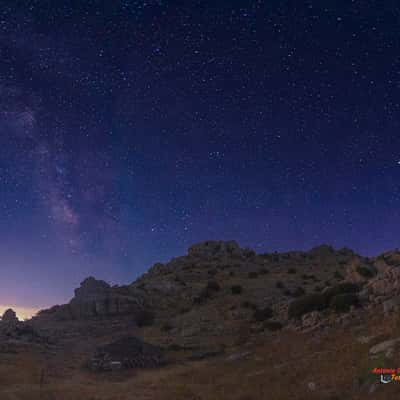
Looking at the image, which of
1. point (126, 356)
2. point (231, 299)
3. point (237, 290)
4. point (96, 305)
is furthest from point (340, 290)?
point (96, 305)

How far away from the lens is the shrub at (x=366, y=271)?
39.1 meters

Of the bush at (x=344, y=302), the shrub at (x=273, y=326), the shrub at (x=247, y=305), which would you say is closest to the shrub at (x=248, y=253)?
the shrub at (x=247, y=305)

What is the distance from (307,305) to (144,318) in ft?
76.7

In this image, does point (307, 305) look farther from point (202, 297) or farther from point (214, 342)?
point (202, 297)

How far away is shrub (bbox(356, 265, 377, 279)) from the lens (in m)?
39.1

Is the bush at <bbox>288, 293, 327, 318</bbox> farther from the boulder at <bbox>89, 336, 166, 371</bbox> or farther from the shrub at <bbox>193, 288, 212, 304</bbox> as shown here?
the shrub at <bbox>193, 288, 212, 304</bbox>

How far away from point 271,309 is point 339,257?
54.7 meters

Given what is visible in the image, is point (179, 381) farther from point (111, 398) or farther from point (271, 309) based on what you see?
point (271, 309)

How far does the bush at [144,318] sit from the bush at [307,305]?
68.0 feet

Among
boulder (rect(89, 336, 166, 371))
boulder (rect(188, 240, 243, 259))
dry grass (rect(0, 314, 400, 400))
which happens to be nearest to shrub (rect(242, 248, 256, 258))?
boulder (rect(188, 240, 243, 259))

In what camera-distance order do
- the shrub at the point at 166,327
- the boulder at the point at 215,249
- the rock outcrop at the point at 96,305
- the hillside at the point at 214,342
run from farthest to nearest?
the boulder at the point at 215,249 → the rock outcrop at the point at 96,305 → the shrub at the point at 166,327 → the hillside at the point at 214,342

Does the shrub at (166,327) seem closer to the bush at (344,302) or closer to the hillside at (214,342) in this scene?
the hillside at (214,342)

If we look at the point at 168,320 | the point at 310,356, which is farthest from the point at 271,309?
the point at 310,356

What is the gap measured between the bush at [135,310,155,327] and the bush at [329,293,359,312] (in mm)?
25918
